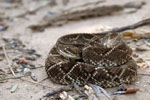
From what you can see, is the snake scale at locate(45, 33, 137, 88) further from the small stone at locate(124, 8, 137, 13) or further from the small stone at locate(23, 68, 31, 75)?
the small stone at locate(124, 8, 137, 13)

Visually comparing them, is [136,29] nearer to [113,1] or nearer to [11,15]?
[113,1]

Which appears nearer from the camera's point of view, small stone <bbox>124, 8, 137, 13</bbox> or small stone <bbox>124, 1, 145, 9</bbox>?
small stone <bbox>124, 8, 137, 13</bbox>

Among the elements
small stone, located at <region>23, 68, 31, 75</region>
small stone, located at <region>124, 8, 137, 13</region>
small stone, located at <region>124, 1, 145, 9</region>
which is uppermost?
small stone, located at <region>124, 1, 145, 9</region>

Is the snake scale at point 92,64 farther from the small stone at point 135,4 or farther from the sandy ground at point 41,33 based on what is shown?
the small stone at point 135,4

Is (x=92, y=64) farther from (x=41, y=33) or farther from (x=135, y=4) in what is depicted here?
(x=135, y=4)

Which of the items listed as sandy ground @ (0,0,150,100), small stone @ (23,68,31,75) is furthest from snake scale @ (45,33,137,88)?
small stone @ (23,68,31,75)

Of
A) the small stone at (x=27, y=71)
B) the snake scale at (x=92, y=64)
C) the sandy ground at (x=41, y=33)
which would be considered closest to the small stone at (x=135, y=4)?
the sandy ground at (x=41, y=33)
